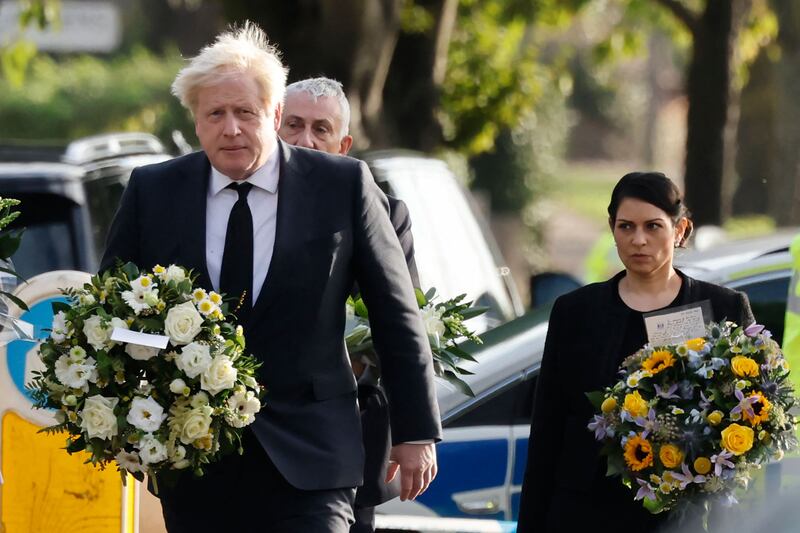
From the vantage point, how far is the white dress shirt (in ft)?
13.5

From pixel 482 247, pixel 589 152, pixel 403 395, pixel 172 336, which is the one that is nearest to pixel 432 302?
pixel 403 395

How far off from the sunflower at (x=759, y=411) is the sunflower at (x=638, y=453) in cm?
25

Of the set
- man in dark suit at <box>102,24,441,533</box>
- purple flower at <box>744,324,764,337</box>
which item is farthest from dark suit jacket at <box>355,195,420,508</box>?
purple flower at <box>744,324,764,337</box>

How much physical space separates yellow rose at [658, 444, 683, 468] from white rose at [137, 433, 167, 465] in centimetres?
125

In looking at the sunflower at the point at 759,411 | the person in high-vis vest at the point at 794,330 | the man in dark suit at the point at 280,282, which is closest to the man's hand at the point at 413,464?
the man in dark suit at the point at 280,282

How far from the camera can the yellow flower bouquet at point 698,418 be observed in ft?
Result: 13.7

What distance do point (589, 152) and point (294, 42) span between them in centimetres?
4489

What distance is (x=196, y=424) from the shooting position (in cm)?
380

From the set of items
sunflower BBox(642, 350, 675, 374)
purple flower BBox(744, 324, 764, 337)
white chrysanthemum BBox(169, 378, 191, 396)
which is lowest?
sunflower BBox(642, 350, 675, 374)

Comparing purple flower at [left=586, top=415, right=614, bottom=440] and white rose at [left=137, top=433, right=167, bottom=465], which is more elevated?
white rose at [left=137, top=433, right=167, bottom=465]

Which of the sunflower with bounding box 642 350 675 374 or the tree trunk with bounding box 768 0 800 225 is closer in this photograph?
the sunflower with bounding box 642 350 675 374

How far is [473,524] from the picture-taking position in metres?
5.12

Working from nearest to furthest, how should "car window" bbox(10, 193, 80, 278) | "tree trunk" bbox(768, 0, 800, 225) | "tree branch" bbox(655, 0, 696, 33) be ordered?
"car window" bbox(10, 193, 80, 278), "tree trunk" bbox(768, 0, 800, 225), "tree branch" bbox(655, 0, 696, 33)

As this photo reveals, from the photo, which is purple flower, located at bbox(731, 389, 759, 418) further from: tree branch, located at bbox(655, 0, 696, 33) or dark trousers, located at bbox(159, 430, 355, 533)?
tree branch, located at bbox(655, 0, 696, 33)
